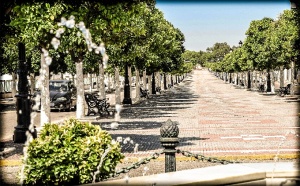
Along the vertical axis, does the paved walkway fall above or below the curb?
below

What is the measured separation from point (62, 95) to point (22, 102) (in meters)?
15.7

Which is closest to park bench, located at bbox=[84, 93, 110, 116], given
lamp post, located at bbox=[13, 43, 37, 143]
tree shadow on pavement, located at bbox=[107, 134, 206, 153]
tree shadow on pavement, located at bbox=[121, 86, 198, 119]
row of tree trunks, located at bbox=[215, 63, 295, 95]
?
tree shadow on pavement, located at bbox=[121, 86, 198, 119]

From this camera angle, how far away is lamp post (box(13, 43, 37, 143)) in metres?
14.3

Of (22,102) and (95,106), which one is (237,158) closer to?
(22,102)

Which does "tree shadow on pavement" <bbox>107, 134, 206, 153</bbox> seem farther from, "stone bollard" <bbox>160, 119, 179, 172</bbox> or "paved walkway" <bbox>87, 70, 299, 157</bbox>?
"stone bollard" <bbox>160, 119, 179, 172</bbox>

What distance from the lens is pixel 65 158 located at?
629cm

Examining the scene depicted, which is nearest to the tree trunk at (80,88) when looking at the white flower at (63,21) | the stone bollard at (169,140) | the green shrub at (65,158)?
the white flower at (63,21)

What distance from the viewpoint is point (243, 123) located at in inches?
818

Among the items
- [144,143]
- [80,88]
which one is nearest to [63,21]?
[144,143]

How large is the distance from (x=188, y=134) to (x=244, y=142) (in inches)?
112

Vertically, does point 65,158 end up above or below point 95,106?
above

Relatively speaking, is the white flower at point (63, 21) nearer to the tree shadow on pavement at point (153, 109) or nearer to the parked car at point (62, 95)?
the tree shadow on pavement at point (153, 109)

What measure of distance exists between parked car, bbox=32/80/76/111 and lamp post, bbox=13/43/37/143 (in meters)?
14.7

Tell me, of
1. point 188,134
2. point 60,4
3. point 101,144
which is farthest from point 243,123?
point 101,144
